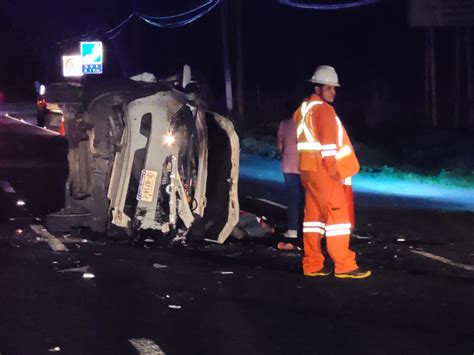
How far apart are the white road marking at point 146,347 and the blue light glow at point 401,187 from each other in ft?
26.2

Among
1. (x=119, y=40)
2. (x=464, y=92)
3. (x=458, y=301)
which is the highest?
(x=119, y=40)

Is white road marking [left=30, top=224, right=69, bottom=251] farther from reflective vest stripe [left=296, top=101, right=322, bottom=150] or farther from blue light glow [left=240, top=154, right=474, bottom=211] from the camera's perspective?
blue light glow [left=240, top=154, right=474, bottom=211]

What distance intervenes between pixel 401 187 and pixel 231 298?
9.10 m

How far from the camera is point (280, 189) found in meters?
16.3

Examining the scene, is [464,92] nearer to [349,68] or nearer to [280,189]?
[349,68]

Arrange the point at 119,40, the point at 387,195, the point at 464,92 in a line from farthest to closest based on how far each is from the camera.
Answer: the point at 119,40, the point at 464,92, the point at 387,195

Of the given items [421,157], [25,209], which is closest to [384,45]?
[421,157]

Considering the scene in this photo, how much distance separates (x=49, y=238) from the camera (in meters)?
10.9

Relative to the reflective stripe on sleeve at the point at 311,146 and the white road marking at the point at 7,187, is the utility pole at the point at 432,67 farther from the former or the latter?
the reflective stripe on sleeve at the point at 311,146

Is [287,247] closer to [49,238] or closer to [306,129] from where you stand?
[306,129]

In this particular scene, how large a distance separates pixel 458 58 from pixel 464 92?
4.63 meters

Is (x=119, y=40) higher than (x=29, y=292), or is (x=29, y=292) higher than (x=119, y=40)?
(x=119, y=40)

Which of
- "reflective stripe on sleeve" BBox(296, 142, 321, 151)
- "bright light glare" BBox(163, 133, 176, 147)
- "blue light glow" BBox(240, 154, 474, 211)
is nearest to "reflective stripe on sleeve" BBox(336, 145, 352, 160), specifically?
"reflective stripe on sleeve" BBox(296, 142, 321, 151)

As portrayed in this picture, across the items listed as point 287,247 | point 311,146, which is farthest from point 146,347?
point 287,247
